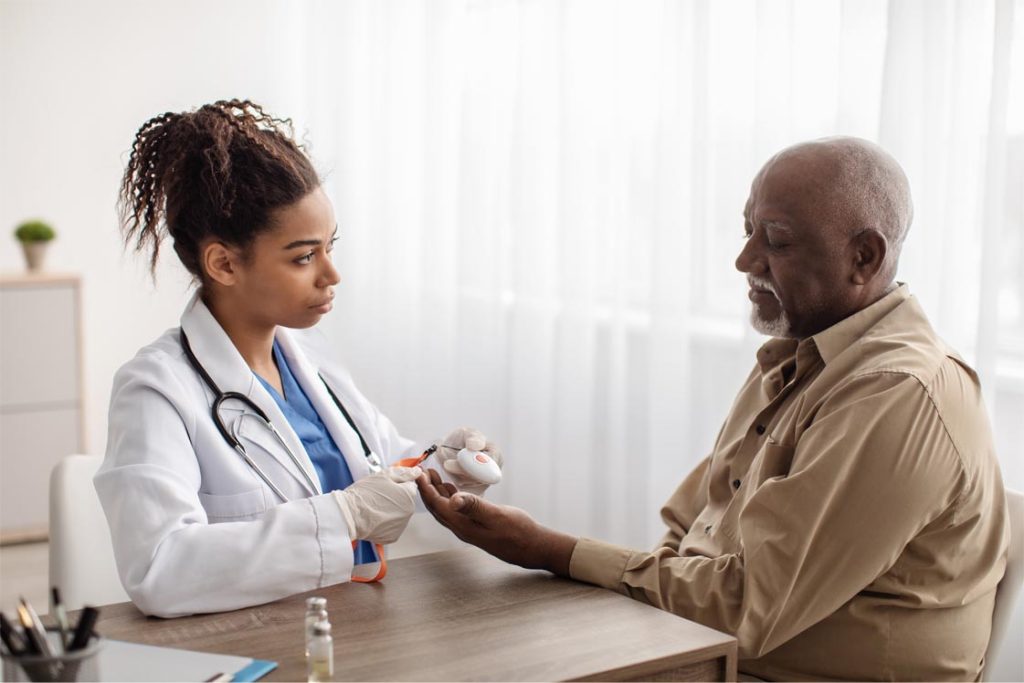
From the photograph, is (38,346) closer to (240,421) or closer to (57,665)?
(240,421)

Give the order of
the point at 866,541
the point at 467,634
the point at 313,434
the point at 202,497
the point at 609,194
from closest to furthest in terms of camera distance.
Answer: the point at 467,634, the point at 866,541, the point at 202,497, the point at 313,434, the point at 609,194

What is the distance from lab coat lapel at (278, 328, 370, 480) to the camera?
6.48 feet

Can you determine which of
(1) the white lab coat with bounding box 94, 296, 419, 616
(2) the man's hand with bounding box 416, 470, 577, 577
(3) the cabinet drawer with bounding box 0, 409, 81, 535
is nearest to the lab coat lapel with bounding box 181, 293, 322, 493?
(1) the white lab coat with bounding box 94, 296, 419, 616

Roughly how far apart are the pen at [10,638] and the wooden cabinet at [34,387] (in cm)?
360

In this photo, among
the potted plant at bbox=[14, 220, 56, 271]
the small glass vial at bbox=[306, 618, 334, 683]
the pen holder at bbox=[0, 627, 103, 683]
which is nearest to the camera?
the pen holder at bbox=[0, 627, 103, 683]

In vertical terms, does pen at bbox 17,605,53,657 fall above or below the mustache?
below

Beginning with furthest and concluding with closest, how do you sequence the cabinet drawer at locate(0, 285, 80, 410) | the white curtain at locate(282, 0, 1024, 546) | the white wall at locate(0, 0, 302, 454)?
the white wall at locate(0, 0, 302, 454) → the cabinet drawer at locate(0, 285, 80, 410) → the white curtain at locate(282, 0, 1024, 546)

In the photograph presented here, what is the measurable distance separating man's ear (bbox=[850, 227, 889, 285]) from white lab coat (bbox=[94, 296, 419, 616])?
0.97 meters

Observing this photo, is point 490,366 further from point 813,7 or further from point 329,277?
point 329,277

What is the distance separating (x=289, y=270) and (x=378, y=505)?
0.45 m

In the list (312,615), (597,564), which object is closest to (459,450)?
(597,564)

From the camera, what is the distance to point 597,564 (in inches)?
68.5

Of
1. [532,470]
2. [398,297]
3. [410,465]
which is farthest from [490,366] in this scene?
[410,465]

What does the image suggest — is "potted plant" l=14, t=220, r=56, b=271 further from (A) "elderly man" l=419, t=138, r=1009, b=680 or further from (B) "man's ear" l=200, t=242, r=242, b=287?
(A) "elderly man" l=419, t=138, r=1009, b=680
